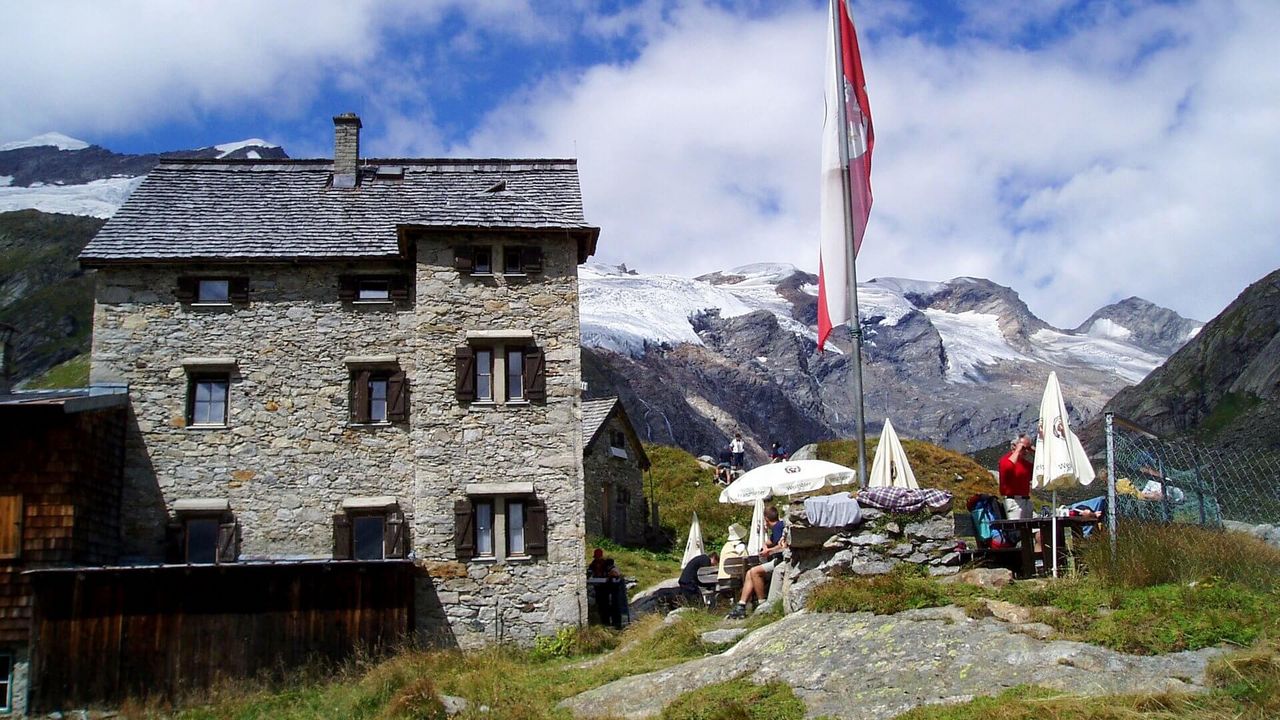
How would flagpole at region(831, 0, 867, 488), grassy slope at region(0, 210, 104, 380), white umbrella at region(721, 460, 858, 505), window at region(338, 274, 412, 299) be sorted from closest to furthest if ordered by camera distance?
1. flagpole at region(831, 0, 867, 488)
2. white umbrella at region(721, 460, 858, 505)
3. window at region(338, 274, 412, 299)
4. grassy slope at region(0, 210, 104, 380)

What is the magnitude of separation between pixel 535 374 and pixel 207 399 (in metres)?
7.61

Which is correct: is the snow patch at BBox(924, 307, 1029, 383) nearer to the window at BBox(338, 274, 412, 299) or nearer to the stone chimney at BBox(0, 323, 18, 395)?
the window at BBox(338, 274, 412, 299)

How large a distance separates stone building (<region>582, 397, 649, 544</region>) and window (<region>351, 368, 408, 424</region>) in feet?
32.7

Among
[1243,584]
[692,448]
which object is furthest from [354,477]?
[692,448]

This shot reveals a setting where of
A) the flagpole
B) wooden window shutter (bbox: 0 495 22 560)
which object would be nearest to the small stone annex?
wooden window shutter (bbox: 0 495 22 560)

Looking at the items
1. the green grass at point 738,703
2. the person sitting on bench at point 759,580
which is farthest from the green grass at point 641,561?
the green grass at point 738,703

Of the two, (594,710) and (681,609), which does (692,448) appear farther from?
(594,710)

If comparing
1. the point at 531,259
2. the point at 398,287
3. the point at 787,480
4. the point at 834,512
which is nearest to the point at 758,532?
the point at 787,480

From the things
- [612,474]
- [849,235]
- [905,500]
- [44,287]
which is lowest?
[905,500]

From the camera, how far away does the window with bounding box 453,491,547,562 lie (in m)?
25.2

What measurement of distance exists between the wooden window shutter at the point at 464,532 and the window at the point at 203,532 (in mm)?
4979

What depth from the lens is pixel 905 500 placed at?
58.7 feet

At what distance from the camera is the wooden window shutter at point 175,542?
25750 mm

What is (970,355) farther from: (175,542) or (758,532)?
(175,542)
